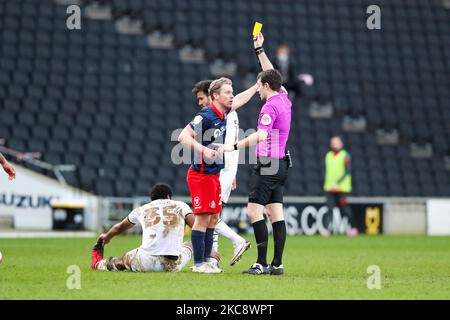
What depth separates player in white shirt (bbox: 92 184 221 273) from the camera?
9383mm

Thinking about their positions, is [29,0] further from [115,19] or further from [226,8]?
[226,8]

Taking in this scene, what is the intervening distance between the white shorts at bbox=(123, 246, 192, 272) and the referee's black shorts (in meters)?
0.94

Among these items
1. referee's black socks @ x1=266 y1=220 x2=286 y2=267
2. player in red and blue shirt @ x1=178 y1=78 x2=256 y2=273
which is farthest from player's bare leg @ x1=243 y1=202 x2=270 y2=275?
player in red and blue shirt @ x1=178 y1=78 x2=256 y2=273

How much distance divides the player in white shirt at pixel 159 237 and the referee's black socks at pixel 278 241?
57cm

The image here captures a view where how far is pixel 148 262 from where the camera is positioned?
9.45m

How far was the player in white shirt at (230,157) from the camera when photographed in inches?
394

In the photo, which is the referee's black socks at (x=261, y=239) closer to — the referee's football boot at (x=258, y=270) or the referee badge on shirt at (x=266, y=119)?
the referee's football boot at (x=258, y=270)

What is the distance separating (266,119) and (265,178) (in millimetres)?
584

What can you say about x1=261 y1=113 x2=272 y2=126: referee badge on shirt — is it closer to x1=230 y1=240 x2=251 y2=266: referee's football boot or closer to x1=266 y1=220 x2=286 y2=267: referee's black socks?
x1=266 y1=220 x2=286 y2=267: referee's black socks

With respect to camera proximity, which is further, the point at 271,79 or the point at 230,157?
the point at 230,157

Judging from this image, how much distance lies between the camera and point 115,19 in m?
24.2

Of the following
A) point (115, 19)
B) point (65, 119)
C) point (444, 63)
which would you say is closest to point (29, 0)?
point (115, 19)

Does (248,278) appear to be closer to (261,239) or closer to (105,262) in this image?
(261,239)

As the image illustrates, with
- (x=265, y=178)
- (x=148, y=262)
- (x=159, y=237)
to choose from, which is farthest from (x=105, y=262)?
(x=265, y=178)
